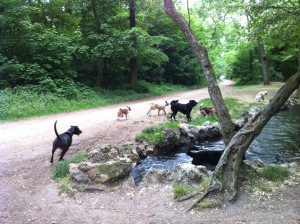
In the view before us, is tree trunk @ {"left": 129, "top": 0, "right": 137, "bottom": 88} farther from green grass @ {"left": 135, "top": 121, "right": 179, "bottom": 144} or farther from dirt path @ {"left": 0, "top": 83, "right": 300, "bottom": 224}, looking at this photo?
dirt path @ {"left": 0, "top": 83, "right": 300, "bottom": 224}

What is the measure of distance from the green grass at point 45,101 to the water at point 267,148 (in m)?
8.22

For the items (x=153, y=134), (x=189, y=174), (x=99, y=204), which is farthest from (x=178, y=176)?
(x=153, y=134)

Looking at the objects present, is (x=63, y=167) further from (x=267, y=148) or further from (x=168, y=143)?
(x=267, y=148)

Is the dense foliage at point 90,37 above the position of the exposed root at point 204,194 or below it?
above

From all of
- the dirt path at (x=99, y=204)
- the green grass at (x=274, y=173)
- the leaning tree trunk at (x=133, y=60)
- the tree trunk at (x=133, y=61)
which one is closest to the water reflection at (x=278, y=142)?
the green grass at (x=274, y=173)

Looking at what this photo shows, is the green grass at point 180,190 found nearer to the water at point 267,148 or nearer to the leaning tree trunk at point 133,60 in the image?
the water at point 267,148

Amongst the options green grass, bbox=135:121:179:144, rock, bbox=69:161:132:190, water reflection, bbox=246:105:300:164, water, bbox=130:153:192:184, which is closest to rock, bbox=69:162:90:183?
rock, bbox=69:161:132:190

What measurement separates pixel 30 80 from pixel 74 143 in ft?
32.6

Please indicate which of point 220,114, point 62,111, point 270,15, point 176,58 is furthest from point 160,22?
point 220,114

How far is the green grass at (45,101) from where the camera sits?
14.4 metres

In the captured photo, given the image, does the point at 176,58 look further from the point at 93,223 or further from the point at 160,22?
the point at 93,223

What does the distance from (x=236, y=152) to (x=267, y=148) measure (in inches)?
191

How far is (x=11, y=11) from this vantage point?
16.6 metres

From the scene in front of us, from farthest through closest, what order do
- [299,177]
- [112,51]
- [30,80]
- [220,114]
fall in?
[112,51]
[30,80]
[220,114]
[299,177]
